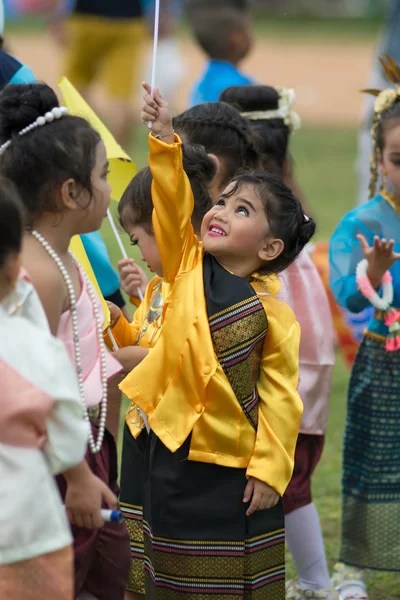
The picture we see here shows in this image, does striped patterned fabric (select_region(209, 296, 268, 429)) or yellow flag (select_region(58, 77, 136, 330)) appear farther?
yellow flag (select_region(58, 77, 136, 330))

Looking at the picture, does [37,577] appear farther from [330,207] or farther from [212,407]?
[330,207]

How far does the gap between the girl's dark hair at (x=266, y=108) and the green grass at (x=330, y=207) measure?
2.18 feet

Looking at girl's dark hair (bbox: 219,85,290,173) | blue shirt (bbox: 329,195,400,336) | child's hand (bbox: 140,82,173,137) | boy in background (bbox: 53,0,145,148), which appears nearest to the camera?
child's hand (bbox: 140,82,173,137)

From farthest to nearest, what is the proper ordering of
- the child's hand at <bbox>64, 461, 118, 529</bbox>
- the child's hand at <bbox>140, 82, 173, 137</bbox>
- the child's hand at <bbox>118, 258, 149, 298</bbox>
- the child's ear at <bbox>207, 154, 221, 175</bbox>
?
the child's hand at <bbox>118, 258, 149, 298</bbox> → the child's ear at <bbox>207, 154, 221, 175</bbox> → the child's hand at <bbox>140, 82, 173, 137</bbox> → the child's hand at <bbox>64, 461, 118, 529</bbox>

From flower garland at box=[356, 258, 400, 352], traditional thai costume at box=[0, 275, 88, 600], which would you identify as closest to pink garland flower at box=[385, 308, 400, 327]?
flower garland at box=[356, 258, 400, 352]

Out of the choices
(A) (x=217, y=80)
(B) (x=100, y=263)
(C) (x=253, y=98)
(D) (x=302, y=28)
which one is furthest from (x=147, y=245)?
(D) (x=302, y=28)

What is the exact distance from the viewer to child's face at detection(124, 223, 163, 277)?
9.41ft

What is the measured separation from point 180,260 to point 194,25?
11.5 ft

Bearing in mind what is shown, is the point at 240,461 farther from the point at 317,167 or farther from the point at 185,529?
the point at 317,167

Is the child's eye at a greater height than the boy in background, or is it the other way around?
the child's eye

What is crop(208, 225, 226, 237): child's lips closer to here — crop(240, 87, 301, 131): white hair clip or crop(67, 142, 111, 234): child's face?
crop(67, 142, 111, 234): child's face

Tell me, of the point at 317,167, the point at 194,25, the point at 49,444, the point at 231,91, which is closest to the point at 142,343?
the point at 49,444

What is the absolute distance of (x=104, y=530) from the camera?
2498mm

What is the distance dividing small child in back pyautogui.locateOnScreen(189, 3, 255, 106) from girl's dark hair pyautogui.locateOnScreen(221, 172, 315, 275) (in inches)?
102
